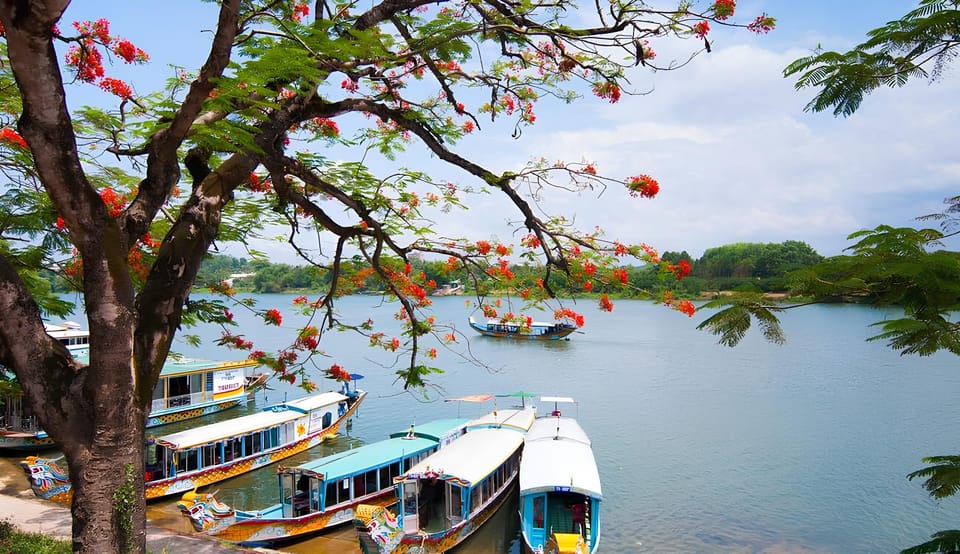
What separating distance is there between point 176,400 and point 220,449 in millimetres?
6797

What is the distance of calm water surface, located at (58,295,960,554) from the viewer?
12461 mm

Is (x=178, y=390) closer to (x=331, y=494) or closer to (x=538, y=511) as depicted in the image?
(x=331, y=494)

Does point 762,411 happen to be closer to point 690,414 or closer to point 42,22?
point 690,414

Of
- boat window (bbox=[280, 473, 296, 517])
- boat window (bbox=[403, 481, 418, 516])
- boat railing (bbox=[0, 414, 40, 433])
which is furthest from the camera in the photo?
boat railing (bbox=[0, 414, 40, 433])

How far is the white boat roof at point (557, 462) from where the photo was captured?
10.4 meters

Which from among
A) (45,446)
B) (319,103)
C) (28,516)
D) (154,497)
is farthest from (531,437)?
(45,446)

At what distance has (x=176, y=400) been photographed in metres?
20.4

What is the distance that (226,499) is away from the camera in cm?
1408

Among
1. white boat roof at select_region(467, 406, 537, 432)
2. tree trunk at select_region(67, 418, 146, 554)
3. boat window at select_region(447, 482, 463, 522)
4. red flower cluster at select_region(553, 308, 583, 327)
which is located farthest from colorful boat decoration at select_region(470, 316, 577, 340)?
tree trunk at select_region(67, 418, 146, 554)

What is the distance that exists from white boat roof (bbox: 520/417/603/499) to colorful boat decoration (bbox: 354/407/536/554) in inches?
26.3

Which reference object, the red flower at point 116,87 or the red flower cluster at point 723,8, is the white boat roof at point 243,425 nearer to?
the red flower at point 116,87

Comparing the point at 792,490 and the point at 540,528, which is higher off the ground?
the point at 540,528

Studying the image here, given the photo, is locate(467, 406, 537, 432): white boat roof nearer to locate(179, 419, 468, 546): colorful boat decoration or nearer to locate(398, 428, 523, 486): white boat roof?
locate(398, 428, 523, 486): white boat roof

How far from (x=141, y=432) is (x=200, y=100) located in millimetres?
2196
